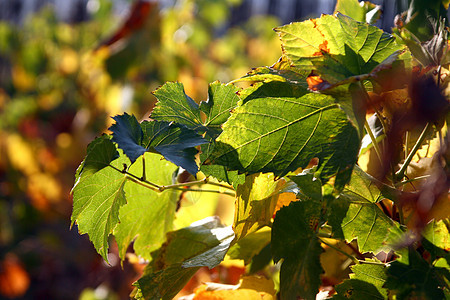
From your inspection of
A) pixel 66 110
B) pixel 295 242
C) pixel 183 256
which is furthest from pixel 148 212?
pixel 66 110

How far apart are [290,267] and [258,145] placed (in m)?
0.09

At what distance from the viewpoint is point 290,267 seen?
0.34 m

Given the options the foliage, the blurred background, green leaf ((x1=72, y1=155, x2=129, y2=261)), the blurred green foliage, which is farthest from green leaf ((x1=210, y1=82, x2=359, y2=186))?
the blurred green foliage

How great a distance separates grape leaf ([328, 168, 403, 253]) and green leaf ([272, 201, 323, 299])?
0.6 inches

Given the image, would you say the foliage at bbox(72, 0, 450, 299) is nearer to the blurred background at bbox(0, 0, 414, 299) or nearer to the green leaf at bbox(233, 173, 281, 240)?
the green leaf at bbox(233, 173, 281, 240)

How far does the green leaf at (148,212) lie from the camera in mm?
451

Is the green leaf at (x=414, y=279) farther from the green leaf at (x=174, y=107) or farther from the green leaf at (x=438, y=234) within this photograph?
the green leaf at (x=174, y=107)

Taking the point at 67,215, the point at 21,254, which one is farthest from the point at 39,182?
the point at 21,254

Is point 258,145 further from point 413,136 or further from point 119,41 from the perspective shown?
point 119,41

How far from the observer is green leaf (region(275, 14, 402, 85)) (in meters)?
0.31

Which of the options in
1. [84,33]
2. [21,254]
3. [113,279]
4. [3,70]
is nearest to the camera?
[113,279]

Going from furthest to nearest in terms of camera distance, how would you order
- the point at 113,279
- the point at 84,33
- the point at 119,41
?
the point at 84,33 → the point at 119,41 → the point at 113,279

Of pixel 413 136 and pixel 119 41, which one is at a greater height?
pixel 413 136

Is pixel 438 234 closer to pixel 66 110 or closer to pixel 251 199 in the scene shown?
pixel 251 199
